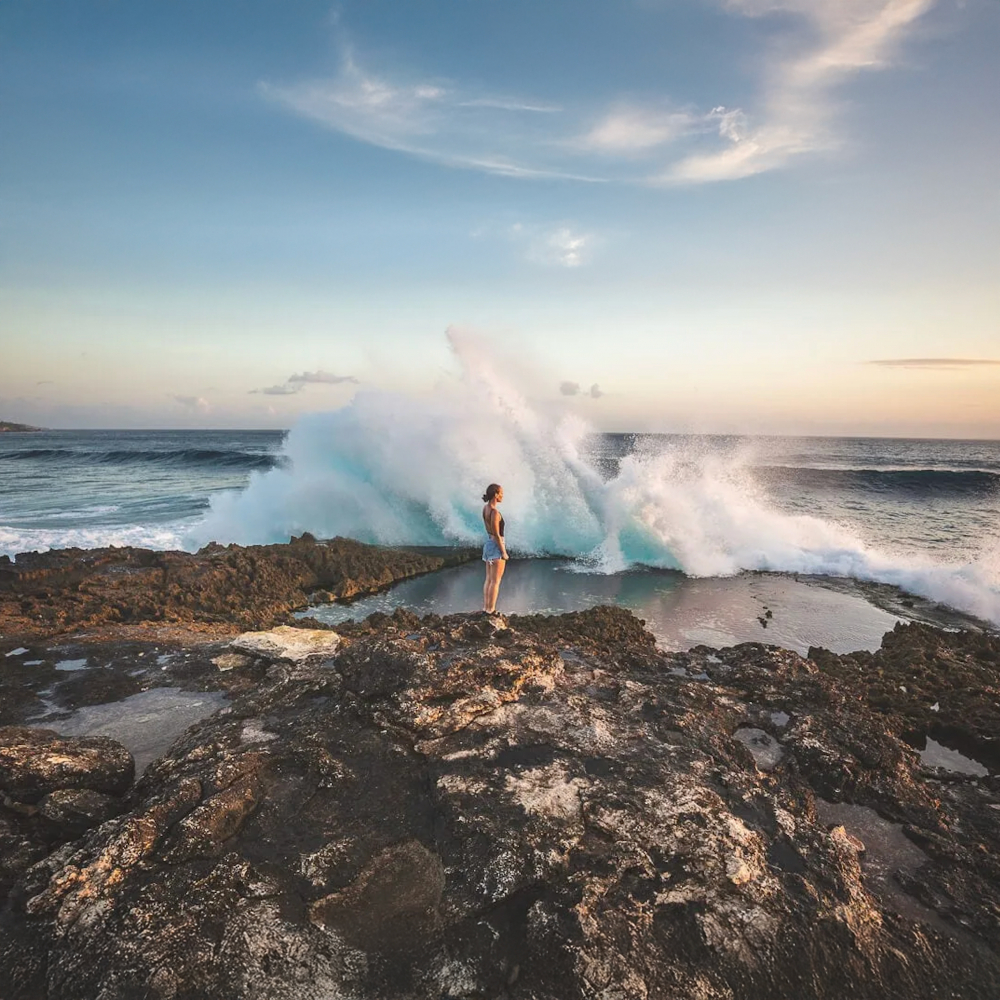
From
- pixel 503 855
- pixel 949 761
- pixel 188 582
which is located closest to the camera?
pixel 503 855

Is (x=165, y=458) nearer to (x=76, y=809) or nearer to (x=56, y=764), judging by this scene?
(x=56, y=764)

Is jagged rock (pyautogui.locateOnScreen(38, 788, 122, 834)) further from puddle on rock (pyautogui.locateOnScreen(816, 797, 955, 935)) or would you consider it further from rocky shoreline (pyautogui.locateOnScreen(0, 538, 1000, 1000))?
puddle on rock (pyautogui.locateOnScreen(816, 797, 955, 935))

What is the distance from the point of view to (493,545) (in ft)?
29.7

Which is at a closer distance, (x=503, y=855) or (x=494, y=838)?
(x=503, y=855)

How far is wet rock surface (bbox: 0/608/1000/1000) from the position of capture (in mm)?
3123

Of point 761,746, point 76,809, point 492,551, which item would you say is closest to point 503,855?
point 76,809

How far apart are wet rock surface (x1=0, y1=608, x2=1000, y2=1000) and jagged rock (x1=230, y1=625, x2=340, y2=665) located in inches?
66.9

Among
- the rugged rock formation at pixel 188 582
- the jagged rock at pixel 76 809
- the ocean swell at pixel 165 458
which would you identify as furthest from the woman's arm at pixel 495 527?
the ocean swell at pixel 165 458

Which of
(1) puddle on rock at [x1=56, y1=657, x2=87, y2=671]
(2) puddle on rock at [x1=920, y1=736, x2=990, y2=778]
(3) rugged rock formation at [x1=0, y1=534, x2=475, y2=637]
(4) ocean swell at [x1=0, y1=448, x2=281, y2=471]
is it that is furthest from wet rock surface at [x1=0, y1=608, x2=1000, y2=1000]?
(4) ocean swell at [x1=0, y1=448, x2=281, y2=471]

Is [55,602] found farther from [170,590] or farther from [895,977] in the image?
[895,977]

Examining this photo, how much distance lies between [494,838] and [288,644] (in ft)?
17.3

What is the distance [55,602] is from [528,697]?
10.0 m

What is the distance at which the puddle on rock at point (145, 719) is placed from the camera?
223 inches

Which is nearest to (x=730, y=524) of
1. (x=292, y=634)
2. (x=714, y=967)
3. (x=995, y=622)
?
(x=995, y=622)
